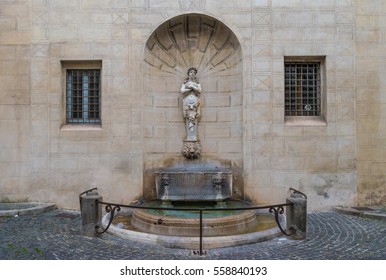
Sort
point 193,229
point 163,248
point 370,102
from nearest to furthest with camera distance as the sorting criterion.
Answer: point 163,248, point 193,229, point 370,102

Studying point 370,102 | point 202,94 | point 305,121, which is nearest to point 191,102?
point 202,94

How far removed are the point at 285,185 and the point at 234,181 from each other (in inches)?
54.0

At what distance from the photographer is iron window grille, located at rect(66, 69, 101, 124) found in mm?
9688

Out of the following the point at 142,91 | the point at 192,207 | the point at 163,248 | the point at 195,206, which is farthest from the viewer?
the point at 142,91

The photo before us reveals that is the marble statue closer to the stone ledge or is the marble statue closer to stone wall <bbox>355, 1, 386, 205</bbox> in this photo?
the stone ledge

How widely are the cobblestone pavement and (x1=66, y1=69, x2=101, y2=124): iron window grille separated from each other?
10.5 feet

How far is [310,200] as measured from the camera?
364 inches

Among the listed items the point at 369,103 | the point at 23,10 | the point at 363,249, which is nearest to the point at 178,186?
the point at 363,249

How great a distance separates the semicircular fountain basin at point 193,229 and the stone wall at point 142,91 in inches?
A: 86.9

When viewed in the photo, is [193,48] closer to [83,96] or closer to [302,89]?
[302,89]

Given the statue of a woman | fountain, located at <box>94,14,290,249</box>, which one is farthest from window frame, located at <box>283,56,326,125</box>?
the statue of a woman

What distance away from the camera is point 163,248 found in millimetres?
6090

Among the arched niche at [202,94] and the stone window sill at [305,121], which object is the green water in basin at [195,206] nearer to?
the arched niche at [202,94]

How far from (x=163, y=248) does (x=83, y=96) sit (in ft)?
17.9
